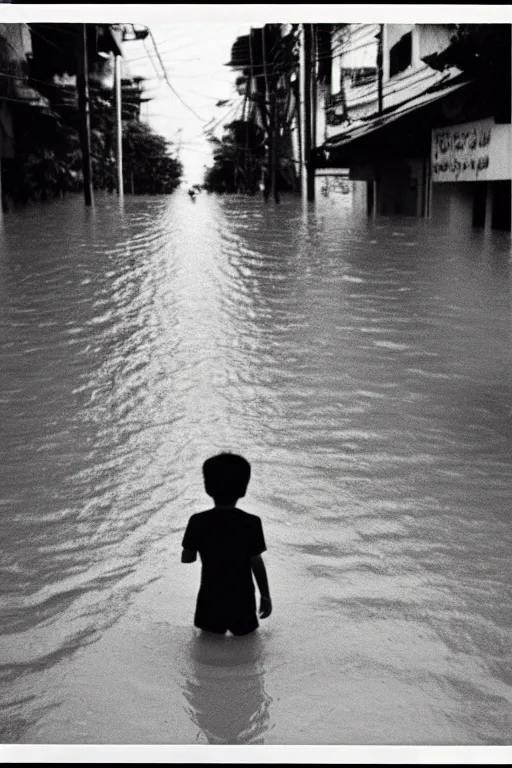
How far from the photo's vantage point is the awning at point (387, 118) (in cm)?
1411

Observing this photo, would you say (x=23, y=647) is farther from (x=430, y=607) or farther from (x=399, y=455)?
(x=399, y=455)

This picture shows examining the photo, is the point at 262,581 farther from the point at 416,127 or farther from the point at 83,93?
the point at 83,93

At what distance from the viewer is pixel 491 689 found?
87.1 inches

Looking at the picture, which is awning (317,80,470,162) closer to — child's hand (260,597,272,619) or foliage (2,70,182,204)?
foliage (2,70,182,204)

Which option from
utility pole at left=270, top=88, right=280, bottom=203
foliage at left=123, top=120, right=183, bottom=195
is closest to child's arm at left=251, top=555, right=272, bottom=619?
utility pole at left=270, top=88, right=280, bottom=203

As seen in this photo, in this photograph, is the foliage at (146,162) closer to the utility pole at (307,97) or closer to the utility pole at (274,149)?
the utility pole at (274,149)

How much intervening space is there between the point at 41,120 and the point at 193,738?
17.4 m

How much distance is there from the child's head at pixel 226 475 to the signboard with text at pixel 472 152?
11.0 meters

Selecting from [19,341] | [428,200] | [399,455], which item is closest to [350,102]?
[428,200]

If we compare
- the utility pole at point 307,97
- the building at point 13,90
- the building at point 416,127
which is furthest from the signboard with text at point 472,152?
the utility pole at point 307,97

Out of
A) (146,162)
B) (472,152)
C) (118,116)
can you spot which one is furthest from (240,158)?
(472,152)

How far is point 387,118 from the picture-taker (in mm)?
17141

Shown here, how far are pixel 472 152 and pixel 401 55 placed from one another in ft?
22.6

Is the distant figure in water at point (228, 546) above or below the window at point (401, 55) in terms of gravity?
below
